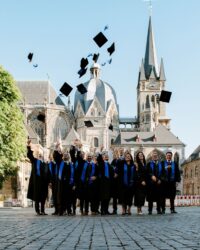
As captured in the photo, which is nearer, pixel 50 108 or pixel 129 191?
pixel 129 191

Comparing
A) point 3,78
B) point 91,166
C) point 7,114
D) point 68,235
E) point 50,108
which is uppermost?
point 50,108

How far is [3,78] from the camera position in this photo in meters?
36.8

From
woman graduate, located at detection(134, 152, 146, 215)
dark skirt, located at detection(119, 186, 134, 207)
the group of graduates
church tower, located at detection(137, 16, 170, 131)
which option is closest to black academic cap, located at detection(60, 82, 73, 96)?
the group of graduates

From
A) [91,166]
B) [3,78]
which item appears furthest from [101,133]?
[91,166]

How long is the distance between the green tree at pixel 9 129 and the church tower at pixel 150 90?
253 feet

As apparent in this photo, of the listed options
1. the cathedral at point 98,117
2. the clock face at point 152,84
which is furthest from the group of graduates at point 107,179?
the clock face at point 152,84

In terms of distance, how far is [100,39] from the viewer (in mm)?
18734

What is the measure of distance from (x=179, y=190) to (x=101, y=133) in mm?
21397

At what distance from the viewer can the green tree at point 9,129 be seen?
34.3m

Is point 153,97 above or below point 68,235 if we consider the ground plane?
above

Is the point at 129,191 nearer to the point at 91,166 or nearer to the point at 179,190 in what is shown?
the point at 91,166

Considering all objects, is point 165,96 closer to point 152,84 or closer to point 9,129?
point 9,129

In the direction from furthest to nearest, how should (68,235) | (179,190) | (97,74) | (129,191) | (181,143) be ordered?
(97,74), (181,143), (179,190), (129,191), (68,235)

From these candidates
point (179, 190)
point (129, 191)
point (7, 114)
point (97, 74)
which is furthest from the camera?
point (97, 74)
